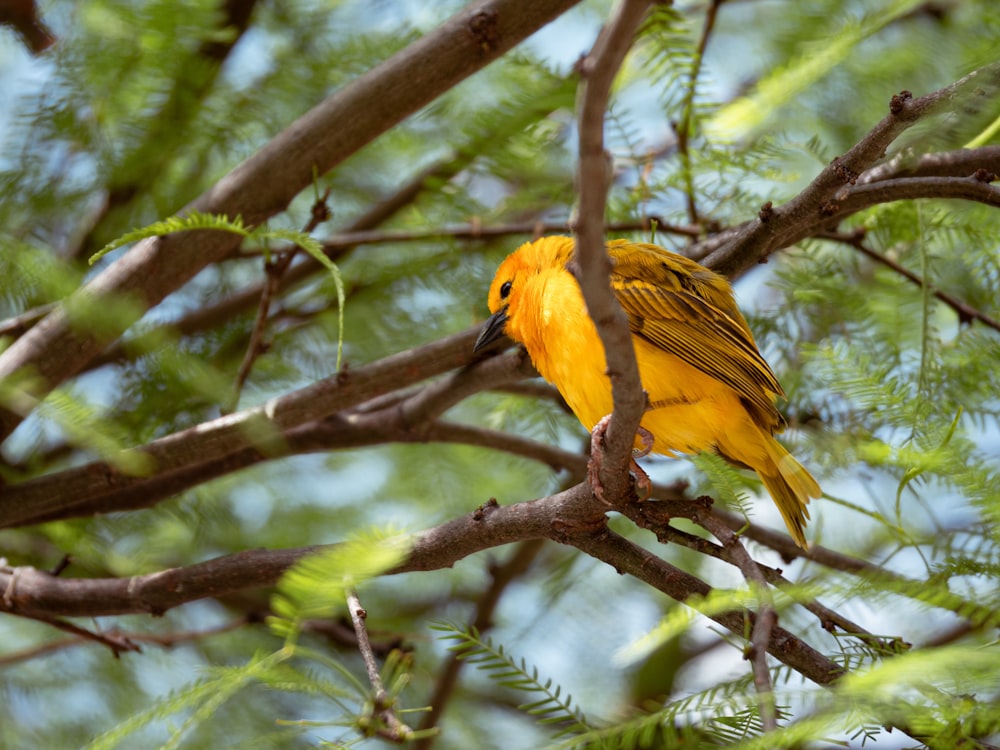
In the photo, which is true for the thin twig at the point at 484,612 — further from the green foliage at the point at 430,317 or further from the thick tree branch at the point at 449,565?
the thick tree branch at the point at 449,565

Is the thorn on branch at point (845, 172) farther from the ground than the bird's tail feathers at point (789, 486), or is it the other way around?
the thorn on branch at point (845, 172)

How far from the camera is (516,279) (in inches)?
110

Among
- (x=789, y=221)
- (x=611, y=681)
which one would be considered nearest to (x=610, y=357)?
(x=789, y=221)

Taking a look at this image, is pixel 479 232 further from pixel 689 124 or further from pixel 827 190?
pixel 827 190

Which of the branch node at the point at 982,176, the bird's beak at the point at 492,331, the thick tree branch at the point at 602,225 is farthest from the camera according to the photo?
the bird's beak at the point at 492,331

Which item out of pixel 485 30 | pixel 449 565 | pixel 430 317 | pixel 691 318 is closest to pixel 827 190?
pixel 691 318

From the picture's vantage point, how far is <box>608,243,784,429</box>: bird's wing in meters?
2.40

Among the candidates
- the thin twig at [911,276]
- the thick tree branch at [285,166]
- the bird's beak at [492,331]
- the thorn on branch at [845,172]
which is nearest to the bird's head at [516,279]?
the bird's beak at [492,331]

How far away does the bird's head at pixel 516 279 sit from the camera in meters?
2.67

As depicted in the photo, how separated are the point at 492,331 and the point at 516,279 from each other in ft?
0.62

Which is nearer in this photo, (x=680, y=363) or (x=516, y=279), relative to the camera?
(x=680, y=363)

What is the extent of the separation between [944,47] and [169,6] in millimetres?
2706

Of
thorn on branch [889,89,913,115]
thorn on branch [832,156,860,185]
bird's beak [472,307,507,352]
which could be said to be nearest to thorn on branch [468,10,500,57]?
bird's beak [472,307,507,352]

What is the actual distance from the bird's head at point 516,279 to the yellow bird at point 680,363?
8 cm
